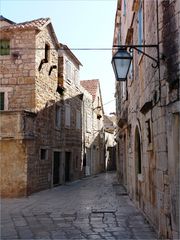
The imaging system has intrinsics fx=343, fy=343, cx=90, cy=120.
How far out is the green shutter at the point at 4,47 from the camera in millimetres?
15523

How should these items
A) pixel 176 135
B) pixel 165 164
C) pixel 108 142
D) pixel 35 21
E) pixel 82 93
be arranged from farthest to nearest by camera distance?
pixel 108 142, pixel 82 93, pixel 35 21, pixel 165 164, pixel 176 135

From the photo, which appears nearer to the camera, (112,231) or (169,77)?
(169,77)

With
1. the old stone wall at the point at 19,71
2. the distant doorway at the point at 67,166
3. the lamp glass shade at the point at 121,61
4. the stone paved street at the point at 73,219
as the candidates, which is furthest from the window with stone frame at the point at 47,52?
the lamp glass shade at the point at 121,61

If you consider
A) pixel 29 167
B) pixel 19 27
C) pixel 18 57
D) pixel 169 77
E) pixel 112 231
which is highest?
pixel 19 27

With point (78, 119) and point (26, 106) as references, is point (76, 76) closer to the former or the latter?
point (78, 119)

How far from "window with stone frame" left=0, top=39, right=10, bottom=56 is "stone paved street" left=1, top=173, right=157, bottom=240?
6.78 meters

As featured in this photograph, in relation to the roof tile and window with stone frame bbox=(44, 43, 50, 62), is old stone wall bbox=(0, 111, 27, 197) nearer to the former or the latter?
the roof tile

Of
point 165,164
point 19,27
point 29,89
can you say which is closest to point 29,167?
point 29,89

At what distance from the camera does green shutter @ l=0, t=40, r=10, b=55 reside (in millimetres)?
15523

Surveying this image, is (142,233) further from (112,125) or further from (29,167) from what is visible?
(112,125)

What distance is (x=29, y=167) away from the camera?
13953 millimetres

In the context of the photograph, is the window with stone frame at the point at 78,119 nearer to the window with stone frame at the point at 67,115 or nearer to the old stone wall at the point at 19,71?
the window with stone frame at the point at 67,115

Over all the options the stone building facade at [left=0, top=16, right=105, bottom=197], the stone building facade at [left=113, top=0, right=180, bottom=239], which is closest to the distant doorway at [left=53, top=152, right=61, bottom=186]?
the stone building facade at [left=0, top=16, right=105, bottom=197]

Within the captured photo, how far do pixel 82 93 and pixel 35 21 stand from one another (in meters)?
9.24
